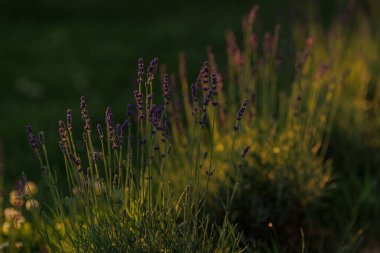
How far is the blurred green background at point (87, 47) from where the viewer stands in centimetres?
654

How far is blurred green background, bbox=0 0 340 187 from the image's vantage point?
6539mm

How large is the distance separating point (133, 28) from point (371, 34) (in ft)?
16.7

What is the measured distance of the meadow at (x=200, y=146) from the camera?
8.32ft

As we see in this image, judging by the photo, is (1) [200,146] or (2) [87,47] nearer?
(1) [200,146]

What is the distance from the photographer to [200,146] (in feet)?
10.0

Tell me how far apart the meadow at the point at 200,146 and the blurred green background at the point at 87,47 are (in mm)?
33

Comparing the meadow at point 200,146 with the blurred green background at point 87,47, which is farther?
the blurred green background at point 87,47

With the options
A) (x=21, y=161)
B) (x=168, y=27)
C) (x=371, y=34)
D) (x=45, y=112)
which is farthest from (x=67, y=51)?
(x=371, y=34)

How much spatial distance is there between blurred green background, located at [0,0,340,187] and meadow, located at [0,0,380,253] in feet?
0.11

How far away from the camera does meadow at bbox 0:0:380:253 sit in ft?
8.32

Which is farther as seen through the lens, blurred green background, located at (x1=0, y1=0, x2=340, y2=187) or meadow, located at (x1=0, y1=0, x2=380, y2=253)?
blurred green background, located at (x1=0, y1=0, x2=340, y2=187)

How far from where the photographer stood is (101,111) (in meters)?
6.68

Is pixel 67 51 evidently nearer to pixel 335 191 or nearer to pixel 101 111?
pixel 101 111

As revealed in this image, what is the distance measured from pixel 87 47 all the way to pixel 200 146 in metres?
6.53
